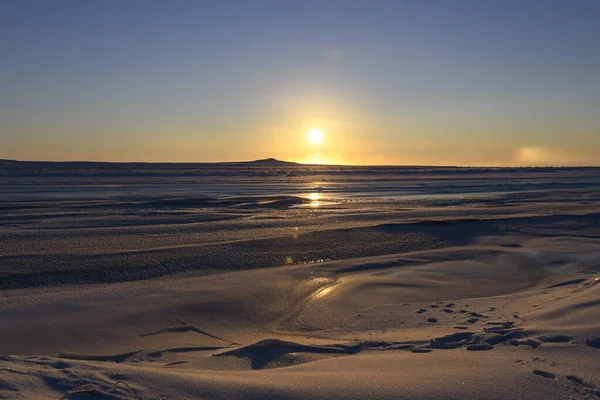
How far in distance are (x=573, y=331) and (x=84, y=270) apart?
20.2 ft

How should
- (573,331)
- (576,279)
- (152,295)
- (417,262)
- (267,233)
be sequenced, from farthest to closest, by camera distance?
(267,233)
(417,262)
(576,279)
(152,295)
(573,331)

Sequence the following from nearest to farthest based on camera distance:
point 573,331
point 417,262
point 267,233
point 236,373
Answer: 1. point 236,373
2. point 573,331
3. point 417,262
4. point 267,233

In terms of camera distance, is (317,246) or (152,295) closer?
(152,295)

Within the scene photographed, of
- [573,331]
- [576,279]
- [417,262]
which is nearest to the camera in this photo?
[573,331]

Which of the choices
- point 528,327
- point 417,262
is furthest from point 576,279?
point 528,327

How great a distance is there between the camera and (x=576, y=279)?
24.6ft

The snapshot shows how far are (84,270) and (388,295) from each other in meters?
4.20

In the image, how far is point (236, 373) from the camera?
3.87 metres

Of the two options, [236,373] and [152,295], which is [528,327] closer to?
[236,373]

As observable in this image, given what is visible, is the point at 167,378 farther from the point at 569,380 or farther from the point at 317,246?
the point at 317,246

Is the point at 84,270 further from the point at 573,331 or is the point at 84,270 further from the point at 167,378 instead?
the point at 573,331

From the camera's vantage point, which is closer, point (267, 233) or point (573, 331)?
point (573, 331)

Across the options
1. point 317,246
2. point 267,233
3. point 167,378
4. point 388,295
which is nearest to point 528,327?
point 388,295

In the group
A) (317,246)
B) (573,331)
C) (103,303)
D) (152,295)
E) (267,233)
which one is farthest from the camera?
(267,233)
